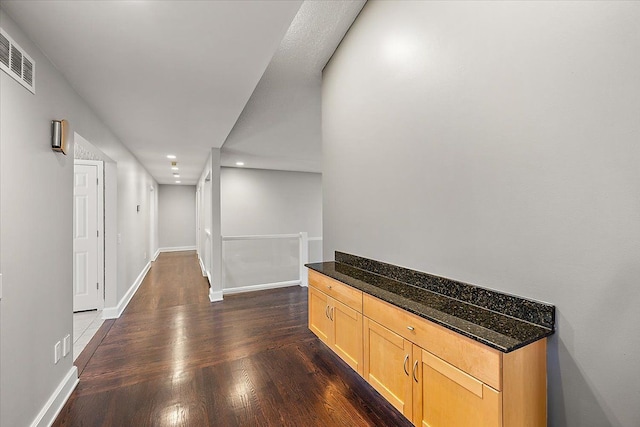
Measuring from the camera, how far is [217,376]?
7.90 feet

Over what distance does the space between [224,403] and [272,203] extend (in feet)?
20.3

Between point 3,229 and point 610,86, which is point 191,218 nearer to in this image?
point 3,229

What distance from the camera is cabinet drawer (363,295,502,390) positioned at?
44.5 inches

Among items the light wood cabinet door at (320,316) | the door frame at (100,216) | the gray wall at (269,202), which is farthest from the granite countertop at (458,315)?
the gray wall at (269,202)

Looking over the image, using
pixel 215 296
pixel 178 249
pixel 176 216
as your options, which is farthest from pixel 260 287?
pixel 176 216

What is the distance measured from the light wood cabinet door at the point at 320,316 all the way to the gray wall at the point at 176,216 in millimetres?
9049

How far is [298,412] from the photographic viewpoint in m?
1.95

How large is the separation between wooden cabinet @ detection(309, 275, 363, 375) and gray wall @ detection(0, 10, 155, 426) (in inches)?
77.1

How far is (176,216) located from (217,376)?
9.06 meters

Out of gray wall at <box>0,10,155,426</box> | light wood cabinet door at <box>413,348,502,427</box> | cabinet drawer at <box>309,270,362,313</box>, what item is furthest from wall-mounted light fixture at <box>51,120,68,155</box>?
light wood cabinet door at <box>413,348,502,427</box>

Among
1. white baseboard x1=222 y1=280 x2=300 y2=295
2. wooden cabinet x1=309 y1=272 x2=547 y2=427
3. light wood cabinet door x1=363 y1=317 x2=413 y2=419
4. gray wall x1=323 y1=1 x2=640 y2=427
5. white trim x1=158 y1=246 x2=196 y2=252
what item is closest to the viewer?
gray wall x1=323 y1=1 x2=640 y2=427

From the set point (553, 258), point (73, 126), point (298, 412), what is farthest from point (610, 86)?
point (73, 126)

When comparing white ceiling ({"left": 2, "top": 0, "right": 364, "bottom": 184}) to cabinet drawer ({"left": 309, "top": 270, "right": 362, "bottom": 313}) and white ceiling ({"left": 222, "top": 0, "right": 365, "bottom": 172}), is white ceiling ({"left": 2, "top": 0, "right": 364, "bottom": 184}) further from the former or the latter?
cabinet drawer ({"left": 309, "top": 270, "right": 362, "bottom": 313})

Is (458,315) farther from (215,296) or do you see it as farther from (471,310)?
(215,296)
